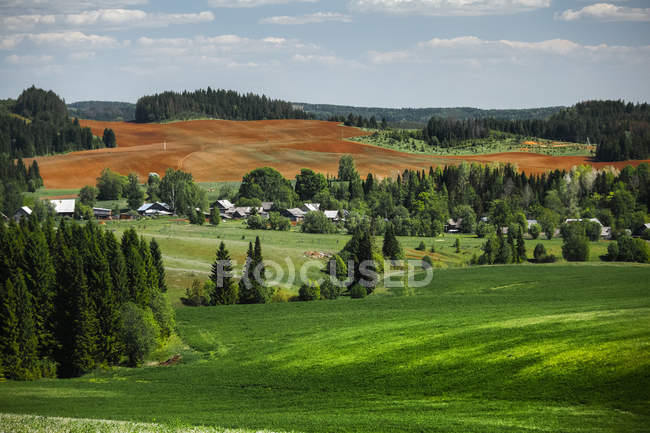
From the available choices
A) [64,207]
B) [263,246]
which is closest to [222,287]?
[263,246]

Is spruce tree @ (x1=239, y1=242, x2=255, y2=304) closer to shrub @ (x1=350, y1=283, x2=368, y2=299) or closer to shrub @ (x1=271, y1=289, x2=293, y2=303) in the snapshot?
shrub @ (x1=271, y1=289, x2=293, y2=303)

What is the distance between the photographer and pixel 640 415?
26.3 m

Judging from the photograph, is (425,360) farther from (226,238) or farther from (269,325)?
(226,238)

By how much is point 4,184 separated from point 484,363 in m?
110

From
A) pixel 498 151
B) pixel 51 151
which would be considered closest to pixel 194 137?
pixel 51 151

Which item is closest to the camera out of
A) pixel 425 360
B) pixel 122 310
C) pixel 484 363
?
pixel 484 363

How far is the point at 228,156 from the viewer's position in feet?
548

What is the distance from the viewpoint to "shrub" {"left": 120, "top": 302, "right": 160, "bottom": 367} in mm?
48656

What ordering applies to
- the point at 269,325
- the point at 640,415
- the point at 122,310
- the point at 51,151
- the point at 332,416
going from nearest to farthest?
1. the point at 640,415
2. the point at 332,416
3. the point at 122,310
4. the point at 269,325
5. the point at 51,151

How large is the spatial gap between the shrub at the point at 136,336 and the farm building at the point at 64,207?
2841 inches

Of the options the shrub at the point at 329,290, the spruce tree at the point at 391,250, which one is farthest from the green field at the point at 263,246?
the spruce tree at the point at 391,250

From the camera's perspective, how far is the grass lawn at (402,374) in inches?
1123

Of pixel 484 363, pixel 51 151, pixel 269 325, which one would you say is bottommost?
pixel 269 325

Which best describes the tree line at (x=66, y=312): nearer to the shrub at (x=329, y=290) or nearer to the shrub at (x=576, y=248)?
the shrub at (x=329, y=290)
